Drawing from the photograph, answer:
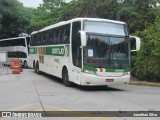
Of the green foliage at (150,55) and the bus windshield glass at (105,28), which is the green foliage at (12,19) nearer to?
the green foliage at (150,55)

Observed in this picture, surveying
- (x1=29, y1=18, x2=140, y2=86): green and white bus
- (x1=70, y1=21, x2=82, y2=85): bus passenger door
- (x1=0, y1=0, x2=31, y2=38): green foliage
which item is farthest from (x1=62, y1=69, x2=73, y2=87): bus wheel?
A: (x1=0, y1=0, x2=31, y2=38): green foliage

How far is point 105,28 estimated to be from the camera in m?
16.3

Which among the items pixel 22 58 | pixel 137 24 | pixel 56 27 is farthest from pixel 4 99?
pixel 22 58

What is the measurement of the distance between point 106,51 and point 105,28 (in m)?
1.16

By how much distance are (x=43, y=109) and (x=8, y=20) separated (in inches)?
1681

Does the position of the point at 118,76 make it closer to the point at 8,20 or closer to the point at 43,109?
the point at 43,109

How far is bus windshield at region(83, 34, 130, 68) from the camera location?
15680 millimetres

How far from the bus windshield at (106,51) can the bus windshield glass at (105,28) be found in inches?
10.8

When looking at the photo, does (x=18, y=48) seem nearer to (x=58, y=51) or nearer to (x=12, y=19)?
(x=12, y=19)

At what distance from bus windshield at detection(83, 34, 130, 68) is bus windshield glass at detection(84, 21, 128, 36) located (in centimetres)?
27

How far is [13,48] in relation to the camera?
135 ft

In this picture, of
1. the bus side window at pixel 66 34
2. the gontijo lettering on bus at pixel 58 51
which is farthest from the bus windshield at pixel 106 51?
the gontijo lettering on bus at pixel 58 51

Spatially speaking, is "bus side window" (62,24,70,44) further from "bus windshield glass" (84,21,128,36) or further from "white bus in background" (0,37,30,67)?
"white bus in background" (0,37,30,67)

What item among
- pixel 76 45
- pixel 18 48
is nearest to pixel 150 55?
pixel 76 45
